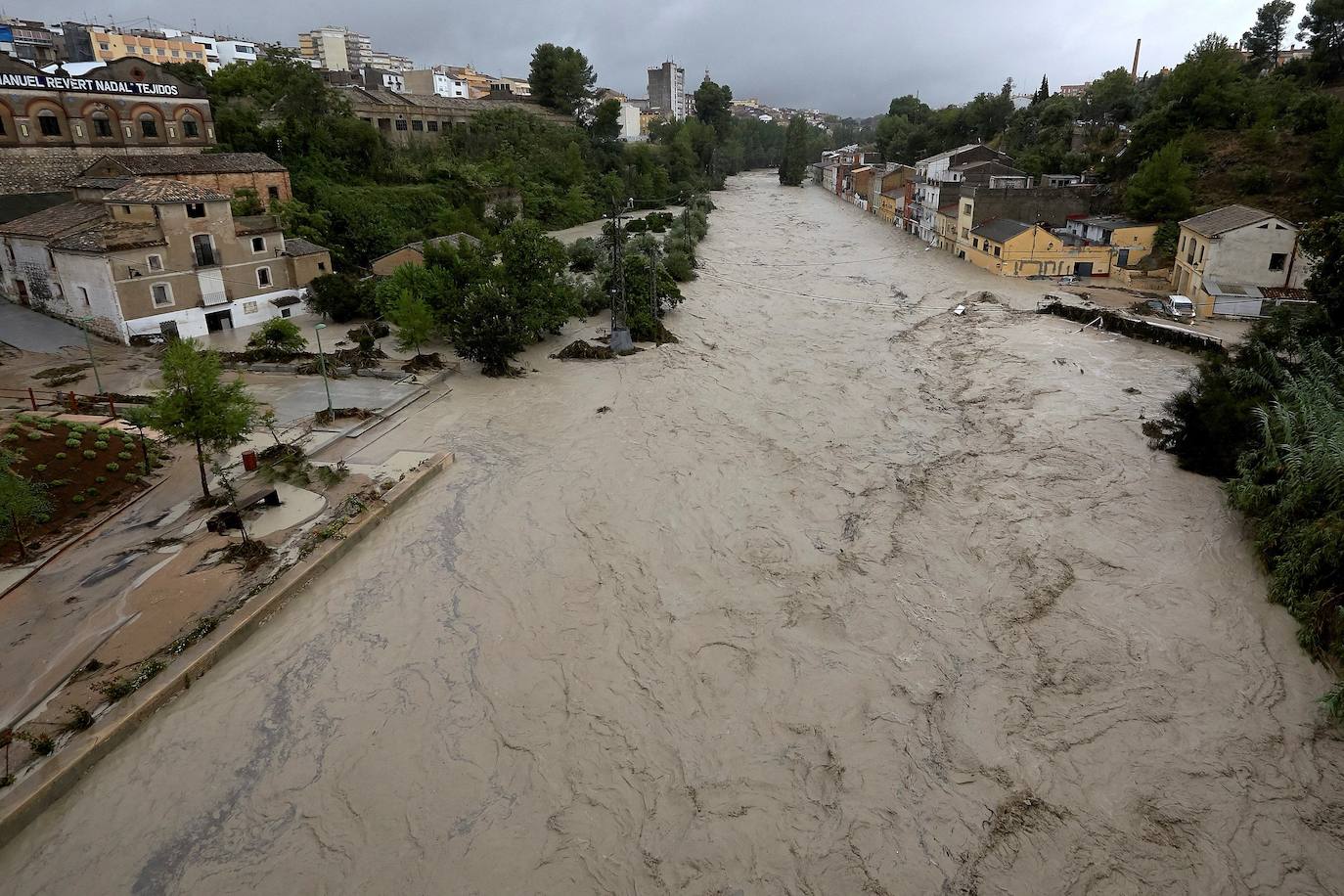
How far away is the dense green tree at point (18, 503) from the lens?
36.4 feet

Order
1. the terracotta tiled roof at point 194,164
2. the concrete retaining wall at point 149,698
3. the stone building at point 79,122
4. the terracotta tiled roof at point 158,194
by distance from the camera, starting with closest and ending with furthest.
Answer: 1. the concrete retaining wall at point 149,698
2. the terracotta tiled roof at point 158,194
3. the terracotta tiled roof at point 194,164
4. the stone building at point 79,122

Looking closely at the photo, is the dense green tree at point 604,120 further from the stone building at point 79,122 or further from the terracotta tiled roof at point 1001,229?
the terracotta tiled roof at point 1001,229

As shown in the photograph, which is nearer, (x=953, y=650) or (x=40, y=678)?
(x=40, y=678)

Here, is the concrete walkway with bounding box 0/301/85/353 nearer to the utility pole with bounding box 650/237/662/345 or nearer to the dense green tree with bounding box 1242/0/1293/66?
Answer: the utility pole with bounding box 650/237/662/345

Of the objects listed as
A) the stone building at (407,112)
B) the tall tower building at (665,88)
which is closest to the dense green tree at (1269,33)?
the stone building at (407,112)

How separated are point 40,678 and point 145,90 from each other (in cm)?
3161

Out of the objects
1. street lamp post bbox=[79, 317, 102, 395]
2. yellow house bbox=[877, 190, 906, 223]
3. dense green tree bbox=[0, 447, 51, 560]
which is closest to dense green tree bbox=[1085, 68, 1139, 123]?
yellow house bbox=[877, 190, 906, 223]

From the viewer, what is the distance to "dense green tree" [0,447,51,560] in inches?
437

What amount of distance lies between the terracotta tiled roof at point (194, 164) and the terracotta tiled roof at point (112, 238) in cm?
→ 544

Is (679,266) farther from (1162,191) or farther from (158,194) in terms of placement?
(1162,191)

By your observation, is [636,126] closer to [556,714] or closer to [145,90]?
[145,90]

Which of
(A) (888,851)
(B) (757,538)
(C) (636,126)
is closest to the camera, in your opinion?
(A) (888,851)

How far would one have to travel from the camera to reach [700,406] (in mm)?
20203

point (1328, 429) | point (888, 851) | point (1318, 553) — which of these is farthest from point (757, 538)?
point (1328, 429)
